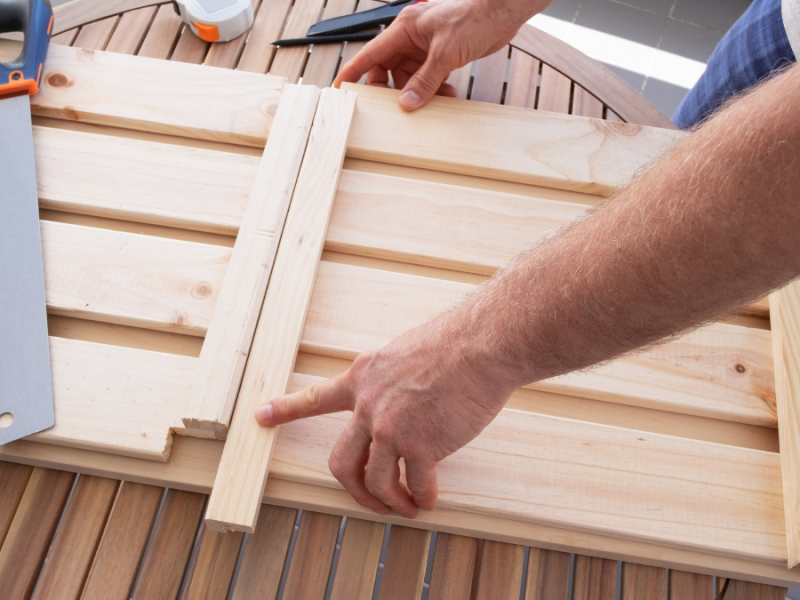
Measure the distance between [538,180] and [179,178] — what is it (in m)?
0.62

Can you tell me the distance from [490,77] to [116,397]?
3.23ft

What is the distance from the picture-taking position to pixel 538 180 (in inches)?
37.7

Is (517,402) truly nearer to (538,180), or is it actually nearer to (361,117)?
(538,180)

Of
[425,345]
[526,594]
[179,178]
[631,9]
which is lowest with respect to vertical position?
[526,594]

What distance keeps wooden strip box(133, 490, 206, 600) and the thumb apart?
0.57 ft

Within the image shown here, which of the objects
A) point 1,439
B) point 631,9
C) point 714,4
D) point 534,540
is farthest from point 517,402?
point 714,4

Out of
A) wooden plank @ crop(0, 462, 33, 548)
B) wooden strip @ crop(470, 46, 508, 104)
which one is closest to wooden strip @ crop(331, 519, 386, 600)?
wooden plank @ crop(0, 462, 33, 548)

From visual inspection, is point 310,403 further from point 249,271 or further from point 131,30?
point 131,30

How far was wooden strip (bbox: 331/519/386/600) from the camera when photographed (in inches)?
28.5

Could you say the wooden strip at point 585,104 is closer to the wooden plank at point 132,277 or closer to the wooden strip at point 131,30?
the wooden plank at point 132,277

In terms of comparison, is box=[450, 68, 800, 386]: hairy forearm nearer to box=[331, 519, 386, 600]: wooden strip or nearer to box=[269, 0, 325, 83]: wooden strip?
box=[331, 519, 386, 600]: wooden strip

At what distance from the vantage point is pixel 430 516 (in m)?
0.73

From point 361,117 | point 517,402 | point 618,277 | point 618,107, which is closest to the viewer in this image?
point 618,277

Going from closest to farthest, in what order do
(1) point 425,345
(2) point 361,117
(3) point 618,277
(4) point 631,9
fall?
(3) point 618,277, (1) point 425,345, (2) point 361,117, (4) point 631,9
